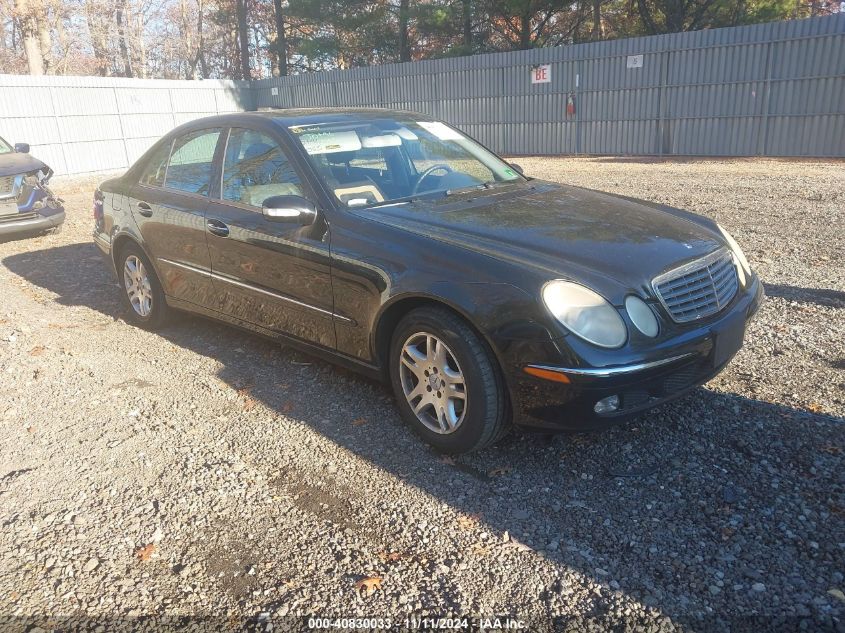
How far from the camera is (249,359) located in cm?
500

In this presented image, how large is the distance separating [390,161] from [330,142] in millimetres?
393

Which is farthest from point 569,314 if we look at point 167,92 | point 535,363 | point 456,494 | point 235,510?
point 167,92

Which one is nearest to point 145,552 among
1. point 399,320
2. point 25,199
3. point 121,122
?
point 399,320

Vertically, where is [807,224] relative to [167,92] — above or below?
below

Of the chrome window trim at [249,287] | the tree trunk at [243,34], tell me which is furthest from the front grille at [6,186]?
the tree trunk at [243,34]

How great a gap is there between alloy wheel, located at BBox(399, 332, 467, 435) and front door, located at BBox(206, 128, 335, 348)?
2.06 feet

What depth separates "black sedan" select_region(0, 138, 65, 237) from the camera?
9.24m

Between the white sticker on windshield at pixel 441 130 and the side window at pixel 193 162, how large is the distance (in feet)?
4.76

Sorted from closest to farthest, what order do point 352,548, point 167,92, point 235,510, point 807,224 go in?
1. point 352,548
2. point 235,510
3. point 807,224
4. point 167,92

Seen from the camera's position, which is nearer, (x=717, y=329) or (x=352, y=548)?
(x=352, y=548)

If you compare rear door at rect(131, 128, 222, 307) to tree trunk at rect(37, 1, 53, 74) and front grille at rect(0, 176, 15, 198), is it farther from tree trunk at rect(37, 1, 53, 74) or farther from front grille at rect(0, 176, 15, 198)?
tree trunk at rect(37, 1, 53, 74)

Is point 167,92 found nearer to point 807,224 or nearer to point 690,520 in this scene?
point 807,224

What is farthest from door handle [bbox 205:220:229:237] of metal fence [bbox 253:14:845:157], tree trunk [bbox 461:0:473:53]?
tree trunk [bbox 461:0:473:53]

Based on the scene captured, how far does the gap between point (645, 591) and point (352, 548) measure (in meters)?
1.14
